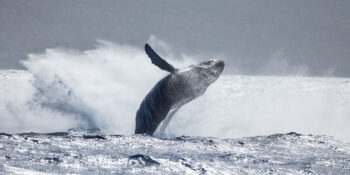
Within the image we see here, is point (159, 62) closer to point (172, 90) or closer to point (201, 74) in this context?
point (172, 90)

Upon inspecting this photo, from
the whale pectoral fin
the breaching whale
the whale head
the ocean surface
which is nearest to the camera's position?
the ocean surface

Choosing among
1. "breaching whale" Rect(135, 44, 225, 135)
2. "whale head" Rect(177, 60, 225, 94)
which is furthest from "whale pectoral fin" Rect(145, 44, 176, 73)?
"whale head" Rect(177, 60, 225, 94)

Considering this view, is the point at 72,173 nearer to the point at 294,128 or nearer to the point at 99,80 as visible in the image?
the point at 294,128

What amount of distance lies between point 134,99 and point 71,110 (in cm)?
495

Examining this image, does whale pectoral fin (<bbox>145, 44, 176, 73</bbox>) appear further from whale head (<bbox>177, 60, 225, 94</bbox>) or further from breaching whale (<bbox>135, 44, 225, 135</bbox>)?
whale head (<bbox>177, 60, 225, 94</bbox>)

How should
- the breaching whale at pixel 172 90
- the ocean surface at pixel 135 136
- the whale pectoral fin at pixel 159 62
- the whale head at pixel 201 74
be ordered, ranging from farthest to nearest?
the whale pectoral fin at pixel 159 62 < the whale head at pixel 201 74 < the breaching whale at pixel 172 90 < the ocean surface at pixel 135 136

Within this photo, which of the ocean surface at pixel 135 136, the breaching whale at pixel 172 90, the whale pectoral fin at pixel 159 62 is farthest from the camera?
the whale pectoral fin at pixel 159 62

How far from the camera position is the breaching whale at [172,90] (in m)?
9.96

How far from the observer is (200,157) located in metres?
7.73

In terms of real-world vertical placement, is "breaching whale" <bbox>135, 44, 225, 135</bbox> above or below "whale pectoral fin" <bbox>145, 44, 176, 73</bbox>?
below

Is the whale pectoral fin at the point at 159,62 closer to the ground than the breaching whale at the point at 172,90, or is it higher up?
higher up

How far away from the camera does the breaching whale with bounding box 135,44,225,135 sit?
392 inches

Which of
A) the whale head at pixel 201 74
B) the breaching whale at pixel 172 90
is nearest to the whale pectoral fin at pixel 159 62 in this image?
the breaching whale at pixel 172 90

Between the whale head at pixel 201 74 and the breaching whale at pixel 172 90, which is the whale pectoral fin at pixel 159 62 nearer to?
A: the breaching whale at pixel 172 90
